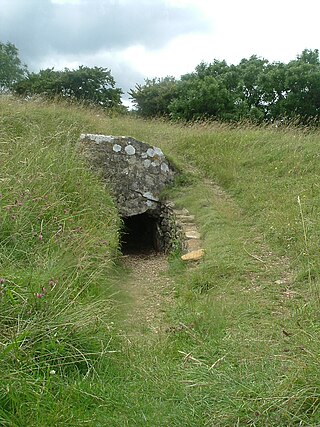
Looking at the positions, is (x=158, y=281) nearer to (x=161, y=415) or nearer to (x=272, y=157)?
(x=161, y=415)

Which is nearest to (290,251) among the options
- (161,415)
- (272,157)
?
(161,415)

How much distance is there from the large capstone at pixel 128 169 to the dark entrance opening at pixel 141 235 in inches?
18.4

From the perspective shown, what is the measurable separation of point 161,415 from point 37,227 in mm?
2591

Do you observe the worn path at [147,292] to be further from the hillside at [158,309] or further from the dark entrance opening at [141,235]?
the dark entrance opening at [141,235]

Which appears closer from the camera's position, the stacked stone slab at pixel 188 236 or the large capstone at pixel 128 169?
the stacked stone slab at pixel 188 236

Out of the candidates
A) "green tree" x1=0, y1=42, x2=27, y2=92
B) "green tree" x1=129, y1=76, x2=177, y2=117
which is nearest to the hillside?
"green tree" x1=129, y1=76, x2=177, y2=117

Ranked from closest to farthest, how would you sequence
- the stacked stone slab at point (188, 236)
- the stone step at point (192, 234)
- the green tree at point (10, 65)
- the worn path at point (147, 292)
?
1. the worn path at point (147, 292)
2. the stacked stone slab at point (188, 236)
3. the stone step at point (192, 234)
4. the green tree at point (10, 65)

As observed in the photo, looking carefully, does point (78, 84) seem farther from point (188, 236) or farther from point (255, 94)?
point (188, 236)

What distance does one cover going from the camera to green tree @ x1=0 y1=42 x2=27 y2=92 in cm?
3572

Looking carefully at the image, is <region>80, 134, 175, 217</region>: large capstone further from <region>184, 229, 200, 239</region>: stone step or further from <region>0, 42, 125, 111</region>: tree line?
<region>0, 42, 125, 111</region>: tree line

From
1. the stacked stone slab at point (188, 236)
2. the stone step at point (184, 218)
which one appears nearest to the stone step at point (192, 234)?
the stacked stone slab at point (188, 236)

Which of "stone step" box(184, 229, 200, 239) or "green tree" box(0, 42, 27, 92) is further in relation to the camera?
"green tree" box(0, 42, 27, 92)

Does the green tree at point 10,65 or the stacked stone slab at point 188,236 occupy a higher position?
the green tree at point 10,65

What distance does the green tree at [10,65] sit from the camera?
1406 inches
